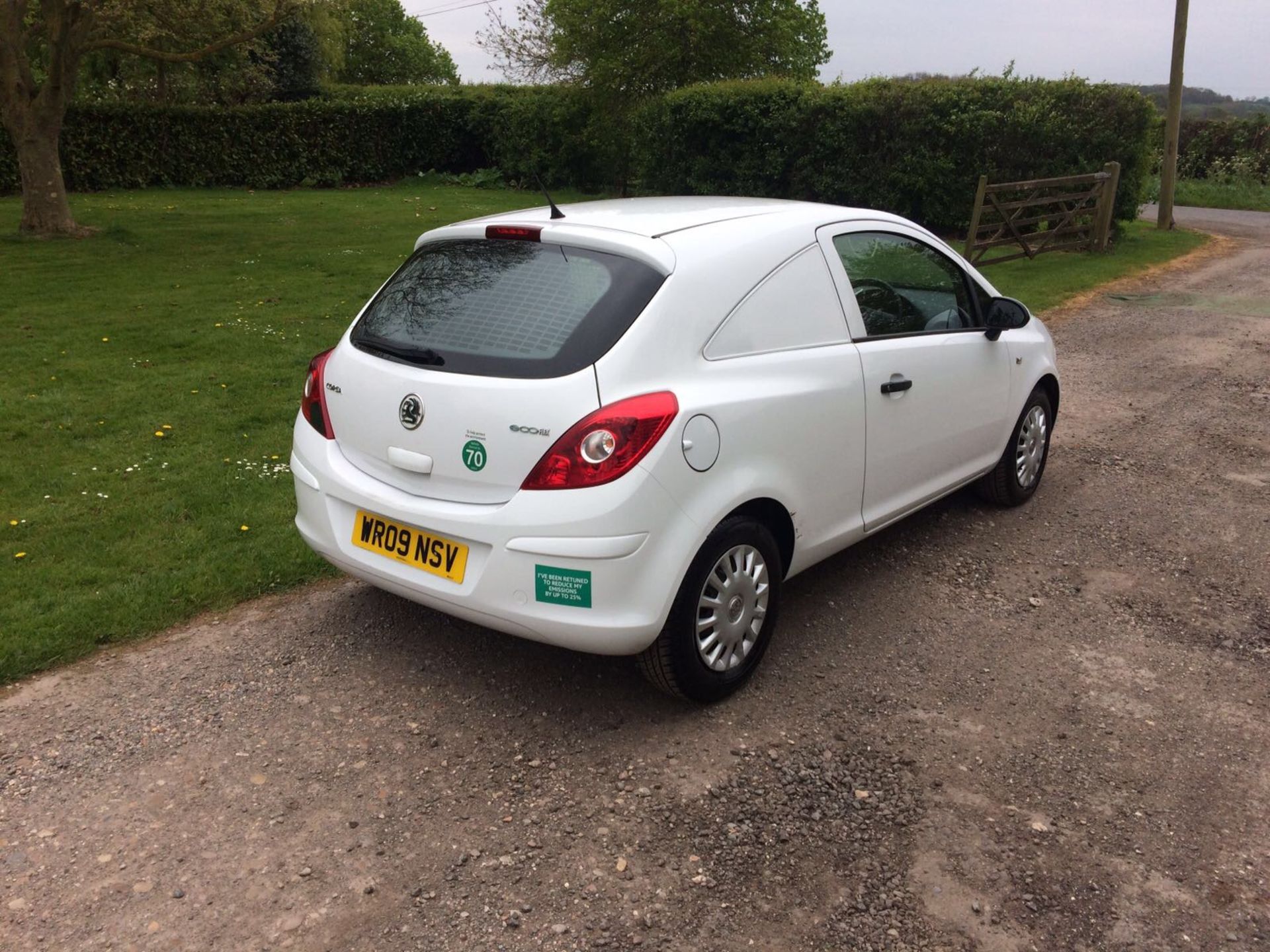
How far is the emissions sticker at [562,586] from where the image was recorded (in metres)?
3.33

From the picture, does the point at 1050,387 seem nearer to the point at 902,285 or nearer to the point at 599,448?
the point at 902,285

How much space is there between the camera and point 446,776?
337 cm

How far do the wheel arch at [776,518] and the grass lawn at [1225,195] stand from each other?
1019 inches

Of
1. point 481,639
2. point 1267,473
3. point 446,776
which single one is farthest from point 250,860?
point 1267,473

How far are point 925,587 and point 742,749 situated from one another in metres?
1.68

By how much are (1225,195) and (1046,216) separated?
14346mm

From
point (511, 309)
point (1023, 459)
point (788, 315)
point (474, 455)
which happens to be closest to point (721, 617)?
point (474, 455)

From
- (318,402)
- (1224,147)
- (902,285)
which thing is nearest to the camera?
(318,402)

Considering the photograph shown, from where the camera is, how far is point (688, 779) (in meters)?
3.37

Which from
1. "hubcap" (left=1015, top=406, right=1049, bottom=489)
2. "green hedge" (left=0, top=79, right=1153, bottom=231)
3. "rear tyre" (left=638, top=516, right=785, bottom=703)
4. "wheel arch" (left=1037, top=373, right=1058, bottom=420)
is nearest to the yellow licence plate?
"rear tyre" (left=638, top=516, right=785, bottom=703)

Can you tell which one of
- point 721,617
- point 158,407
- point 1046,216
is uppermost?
point 1046,216

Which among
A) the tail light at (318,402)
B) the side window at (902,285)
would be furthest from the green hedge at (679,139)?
the tail light at (318,402)

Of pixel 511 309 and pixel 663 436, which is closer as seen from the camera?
pixel 663 436

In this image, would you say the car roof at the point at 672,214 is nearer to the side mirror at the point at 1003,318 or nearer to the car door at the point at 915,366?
the car door at the point at 915,366
